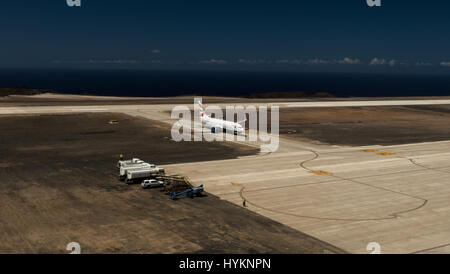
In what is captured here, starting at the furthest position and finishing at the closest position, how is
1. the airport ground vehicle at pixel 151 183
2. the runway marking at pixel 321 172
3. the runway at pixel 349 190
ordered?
the runway marking at pixel 321 172, the airport ground vehicle at pixel 151 183, the runway at pixel 349 190

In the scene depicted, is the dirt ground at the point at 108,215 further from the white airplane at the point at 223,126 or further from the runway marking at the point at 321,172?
the white airplane at the point at 223,126

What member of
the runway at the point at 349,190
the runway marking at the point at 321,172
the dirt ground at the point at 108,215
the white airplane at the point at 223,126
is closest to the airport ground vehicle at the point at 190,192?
the dirt ground at the point at 108,215

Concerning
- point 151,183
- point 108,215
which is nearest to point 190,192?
point 151,183

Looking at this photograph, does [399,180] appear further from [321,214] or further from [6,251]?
[6,251]

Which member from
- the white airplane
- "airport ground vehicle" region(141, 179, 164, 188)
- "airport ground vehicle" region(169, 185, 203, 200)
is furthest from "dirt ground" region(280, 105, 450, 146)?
"airport ground vehicle" region(141, 179, 164, 188)

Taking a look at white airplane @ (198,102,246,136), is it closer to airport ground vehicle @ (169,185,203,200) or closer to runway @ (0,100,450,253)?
runway @ (0,100,450,253)
